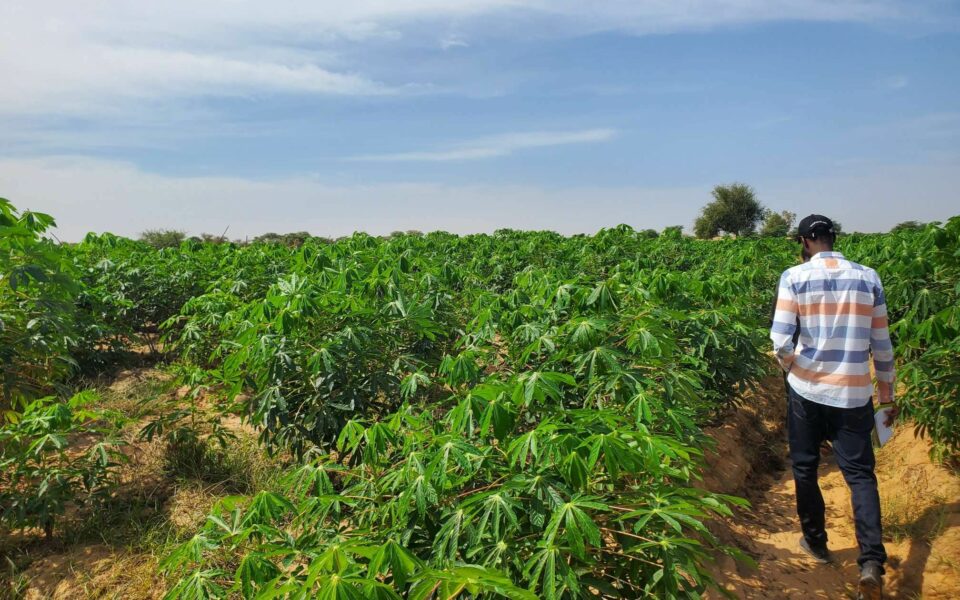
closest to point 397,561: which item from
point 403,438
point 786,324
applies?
point 403,438

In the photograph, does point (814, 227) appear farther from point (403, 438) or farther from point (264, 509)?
point (264, 509)

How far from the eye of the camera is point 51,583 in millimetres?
3051

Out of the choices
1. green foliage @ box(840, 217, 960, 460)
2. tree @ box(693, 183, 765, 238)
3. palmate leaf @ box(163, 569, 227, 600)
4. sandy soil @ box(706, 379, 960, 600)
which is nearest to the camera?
palmate leaf @ box(163, 569, 227, 600)

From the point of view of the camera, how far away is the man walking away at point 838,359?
8.89ft

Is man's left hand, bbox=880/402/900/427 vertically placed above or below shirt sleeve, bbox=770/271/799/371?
below

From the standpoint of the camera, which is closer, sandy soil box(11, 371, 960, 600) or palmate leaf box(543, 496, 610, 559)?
palmate leaf box(543, 496, 610, 559)

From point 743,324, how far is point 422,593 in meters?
4.15

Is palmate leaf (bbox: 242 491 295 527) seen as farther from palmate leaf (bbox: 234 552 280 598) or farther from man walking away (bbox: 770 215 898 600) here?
man walking away (bbox: 770 215 898 600)

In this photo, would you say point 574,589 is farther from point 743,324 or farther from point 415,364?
point 743,324

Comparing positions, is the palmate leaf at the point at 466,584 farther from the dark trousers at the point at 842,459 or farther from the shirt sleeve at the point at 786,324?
the dark trousers at the point at 842,459

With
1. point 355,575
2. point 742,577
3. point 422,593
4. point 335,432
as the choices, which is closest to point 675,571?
point 422,593

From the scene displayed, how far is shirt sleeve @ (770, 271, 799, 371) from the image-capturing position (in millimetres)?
2816

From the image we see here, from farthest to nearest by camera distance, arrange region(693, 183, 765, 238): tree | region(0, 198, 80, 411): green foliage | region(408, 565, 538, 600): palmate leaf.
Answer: region(693, 183, 765, 238): tree, region(0, 198, 80, 411): green foliage, region(408, 565, 538, 600): palmate leaf

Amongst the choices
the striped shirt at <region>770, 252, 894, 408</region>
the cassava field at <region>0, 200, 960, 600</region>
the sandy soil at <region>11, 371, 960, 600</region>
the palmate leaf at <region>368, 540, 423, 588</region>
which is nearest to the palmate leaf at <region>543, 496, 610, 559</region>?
the cassava field at <region>0, 200, 960, 600</region>
